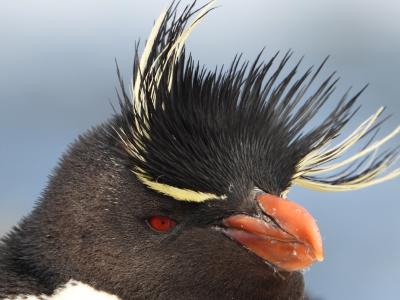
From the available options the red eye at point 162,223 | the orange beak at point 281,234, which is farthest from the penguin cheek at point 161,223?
the orange beak at point 281,234

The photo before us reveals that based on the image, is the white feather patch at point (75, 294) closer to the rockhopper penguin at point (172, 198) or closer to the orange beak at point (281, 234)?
the rockhopper penguin at point (172, 198)

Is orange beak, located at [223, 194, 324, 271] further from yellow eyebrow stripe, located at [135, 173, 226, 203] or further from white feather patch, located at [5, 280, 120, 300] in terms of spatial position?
white feather patch, located at [5, 280, 120, 300]

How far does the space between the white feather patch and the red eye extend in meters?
0.24

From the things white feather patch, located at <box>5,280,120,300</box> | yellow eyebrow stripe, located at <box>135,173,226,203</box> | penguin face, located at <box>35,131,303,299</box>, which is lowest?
white feather patch, located at <box>5,280,120,300</box>

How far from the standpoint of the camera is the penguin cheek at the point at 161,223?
9.31 feet

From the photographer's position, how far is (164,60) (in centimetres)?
299

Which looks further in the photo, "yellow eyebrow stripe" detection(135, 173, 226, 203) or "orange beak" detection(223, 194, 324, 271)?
"yellow eyebrow stripe" detection(135, 173, 226, 203)

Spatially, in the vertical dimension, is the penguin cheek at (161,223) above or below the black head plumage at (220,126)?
below

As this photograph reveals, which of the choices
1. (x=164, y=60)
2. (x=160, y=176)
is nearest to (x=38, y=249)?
(x=160, y=176)

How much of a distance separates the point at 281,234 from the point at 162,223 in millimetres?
400

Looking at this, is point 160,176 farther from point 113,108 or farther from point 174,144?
point 113,108

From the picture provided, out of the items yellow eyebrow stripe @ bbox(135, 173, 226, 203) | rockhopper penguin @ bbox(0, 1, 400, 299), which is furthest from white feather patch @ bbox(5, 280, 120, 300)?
yellow eyebrow stripe @ bbox(135, 173, 226, 203)

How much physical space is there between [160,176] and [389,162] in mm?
801

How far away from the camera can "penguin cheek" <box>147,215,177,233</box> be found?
2.84m
